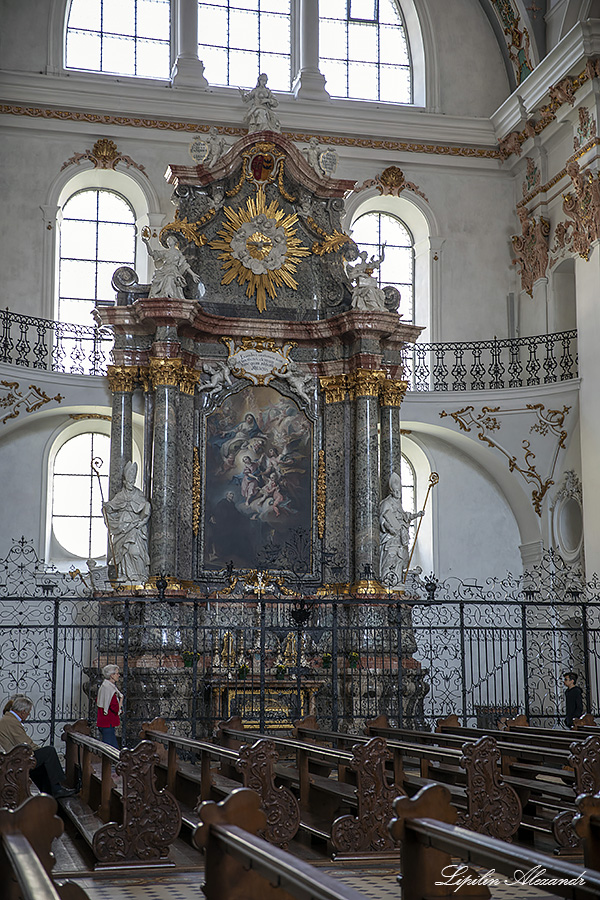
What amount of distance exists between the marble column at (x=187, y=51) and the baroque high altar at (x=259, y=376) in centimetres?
328

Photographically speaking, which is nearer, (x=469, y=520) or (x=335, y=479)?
(x=335, y=479)

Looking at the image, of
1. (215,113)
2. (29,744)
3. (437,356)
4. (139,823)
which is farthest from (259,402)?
(139,823)

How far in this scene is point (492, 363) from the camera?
2005cm

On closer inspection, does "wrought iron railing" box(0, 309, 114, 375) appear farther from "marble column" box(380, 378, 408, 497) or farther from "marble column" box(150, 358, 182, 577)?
"marble column" box(380, 378, 408, 497)

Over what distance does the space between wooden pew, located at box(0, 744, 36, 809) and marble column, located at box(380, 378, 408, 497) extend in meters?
10.5

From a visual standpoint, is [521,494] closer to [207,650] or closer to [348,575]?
[348,575]

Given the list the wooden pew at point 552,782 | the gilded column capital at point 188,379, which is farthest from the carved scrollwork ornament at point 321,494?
the wooden pew at point 552,782

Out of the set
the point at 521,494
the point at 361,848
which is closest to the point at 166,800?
the point at 361,848

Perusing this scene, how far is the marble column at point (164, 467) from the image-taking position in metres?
16.2

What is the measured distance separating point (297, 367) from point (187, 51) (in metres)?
6.93

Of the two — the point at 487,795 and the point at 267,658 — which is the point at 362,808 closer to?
the point at 487,795

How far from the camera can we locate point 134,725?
596 inches

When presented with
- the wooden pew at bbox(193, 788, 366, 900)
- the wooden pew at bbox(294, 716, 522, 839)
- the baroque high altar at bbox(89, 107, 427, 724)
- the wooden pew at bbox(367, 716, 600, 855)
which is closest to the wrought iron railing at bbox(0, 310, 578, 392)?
the baroque high altar at bbox(89, 107, 427, 724)

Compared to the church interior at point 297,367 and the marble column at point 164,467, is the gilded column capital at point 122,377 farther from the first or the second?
the marble column at point 164,467
